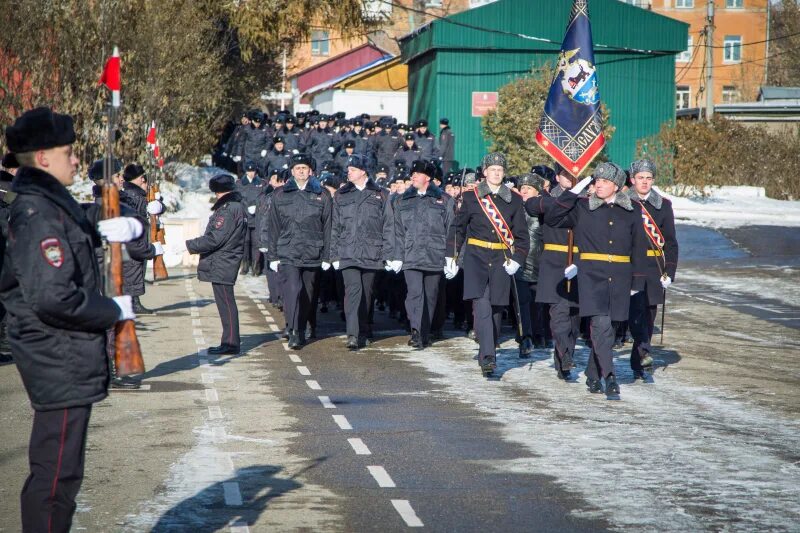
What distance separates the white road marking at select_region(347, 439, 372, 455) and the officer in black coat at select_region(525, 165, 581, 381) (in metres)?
3.43

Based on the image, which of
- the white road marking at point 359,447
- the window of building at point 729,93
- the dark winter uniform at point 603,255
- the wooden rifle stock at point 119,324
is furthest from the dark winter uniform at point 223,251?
the window of building at point 729,93

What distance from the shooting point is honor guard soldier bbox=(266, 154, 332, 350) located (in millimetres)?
14773

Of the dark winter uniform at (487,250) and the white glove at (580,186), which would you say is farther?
the dark winter uniform at (487,250)

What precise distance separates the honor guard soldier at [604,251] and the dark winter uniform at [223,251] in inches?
159

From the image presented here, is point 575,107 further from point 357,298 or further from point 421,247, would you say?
point 357,298

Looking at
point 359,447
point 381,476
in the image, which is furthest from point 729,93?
point 381,476

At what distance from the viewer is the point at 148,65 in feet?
104

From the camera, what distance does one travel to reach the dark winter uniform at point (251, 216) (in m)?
23.1

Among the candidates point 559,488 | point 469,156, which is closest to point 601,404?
point 559,488

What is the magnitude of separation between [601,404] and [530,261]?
A: 4.61 meters

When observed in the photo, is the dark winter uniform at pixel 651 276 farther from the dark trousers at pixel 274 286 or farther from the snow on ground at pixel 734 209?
the snow on ground at pixel 734 209

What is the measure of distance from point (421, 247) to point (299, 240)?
1.43 metres

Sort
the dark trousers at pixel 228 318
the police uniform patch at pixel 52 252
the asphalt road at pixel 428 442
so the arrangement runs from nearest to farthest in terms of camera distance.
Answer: the police uniform patch at pixel 52 252
the asphalt road at pixel 428 442
the dark trousers at pixel 228 318

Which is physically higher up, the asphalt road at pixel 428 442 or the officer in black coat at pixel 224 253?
the officer in black coat at pixel 224 253
